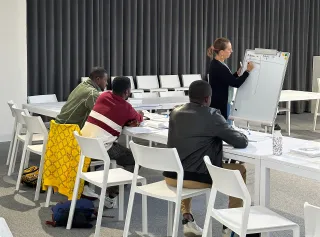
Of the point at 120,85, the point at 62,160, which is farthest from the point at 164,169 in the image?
the point at 62,160

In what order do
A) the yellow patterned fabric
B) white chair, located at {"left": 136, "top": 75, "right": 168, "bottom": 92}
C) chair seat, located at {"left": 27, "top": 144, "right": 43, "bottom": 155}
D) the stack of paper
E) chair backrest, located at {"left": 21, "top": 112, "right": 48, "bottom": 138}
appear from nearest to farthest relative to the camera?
1. the stack of paper
2. the yellow patterned fabric
3. chair backrest, located at {"left": 21, "top": 112, "right": 48, "bottom": 138}
4. chair seat, located at {"left": 27, "top": 144, "right": 43, "bottom": 155}
5. white chair, located at {"left": 136, "top": 75, "right": 168, "bottom": 92}

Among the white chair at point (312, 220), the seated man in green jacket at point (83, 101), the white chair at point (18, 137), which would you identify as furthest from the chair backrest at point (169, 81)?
the white chair at point (312, 220)

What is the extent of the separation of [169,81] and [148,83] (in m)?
0.46


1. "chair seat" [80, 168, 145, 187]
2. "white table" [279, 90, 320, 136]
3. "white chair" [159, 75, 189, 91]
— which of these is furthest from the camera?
"white chair" [159, 75, 189, 91]

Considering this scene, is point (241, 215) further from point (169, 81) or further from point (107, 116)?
point (169, 81)

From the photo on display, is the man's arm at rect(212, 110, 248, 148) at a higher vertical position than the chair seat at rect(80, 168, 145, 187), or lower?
higher

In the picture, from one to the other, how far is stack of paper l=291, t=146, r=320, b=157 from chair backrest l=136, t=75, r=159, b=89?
6.02 meters

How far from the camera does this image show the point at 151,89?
9633mm

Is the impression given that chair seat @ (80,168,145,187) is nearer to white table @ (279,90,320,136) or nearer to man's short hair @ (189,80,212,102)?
man's short hair @ (189,80,212,102)

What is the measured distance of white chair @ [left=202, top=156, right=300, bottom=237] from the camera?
3.01 meters

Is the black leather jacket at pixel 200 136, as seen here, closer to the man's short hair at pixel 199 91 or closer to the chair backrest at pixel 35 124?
the man's short hair at pixel 199 91

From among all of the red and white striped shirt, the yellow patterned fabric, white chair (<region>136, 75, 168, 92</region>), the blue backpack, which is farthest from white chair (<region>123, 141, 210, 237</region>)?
white chair (<region>136, 75, 168, 92</region>)

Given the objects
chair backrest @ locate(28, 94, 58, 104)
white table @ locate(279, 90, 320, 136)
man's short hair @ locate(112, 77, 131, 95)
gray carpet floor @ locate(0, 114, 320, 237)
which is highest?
man's short hair @ locate(112, 77, 131, 95)

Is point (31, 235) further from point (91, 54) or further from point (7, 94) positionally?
point (91, 54)
